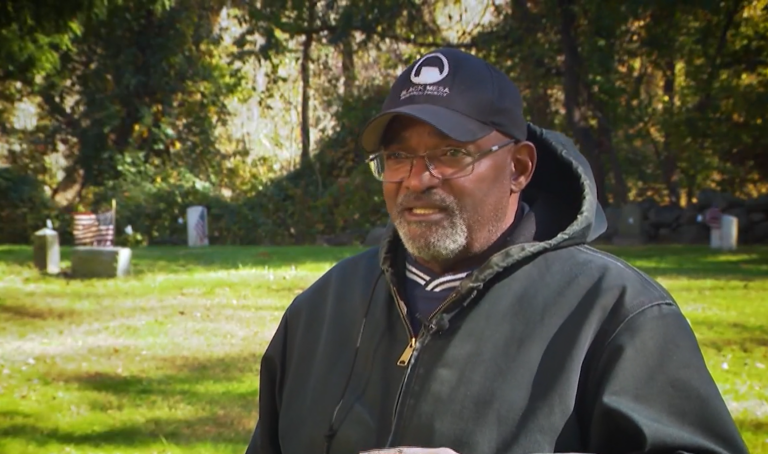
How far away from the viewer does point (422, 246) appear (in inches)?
94.9

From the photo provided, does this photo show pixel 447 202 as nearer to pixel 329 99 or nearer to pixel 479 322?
pixel 479 322

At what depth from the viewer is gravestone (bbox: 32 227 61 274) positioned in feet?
49.6

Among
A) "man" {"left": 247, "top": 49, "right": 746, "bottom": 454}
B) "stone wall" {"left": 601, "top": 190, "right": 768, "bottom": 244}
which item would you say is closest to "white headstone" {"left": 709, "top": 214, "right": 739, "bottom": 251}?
"stone wall" {"left": 601, "top": 190, "right": 768, "bottom": 244}

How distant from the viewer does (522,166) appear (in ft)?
8.29

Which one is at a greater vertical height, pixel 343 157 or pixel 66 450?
pixel 343 157

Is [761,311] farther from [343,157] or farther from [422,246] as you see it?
[343,157]

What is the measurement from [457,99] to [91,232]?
18.9 m

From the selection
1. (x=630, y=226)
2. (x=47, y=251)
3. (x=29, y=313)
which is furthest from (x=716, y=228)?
(x=29, y=313)

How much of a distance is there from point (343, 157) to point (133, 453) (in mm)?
22488

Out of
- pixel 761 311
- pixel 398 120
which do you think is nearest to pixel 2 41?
pixel 761 311

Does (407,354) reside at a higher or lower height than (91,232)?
lower

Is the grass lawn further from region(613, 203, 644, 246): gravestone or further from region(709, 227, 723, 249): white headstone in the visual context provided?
region(613, 203, 644, 246): gravestone

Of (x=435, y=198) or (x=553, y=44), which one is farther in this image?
(x=553, y=44)

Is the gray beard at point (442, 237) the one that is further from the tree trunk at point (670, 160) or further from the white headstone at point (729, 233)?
the tree trunk at point (670, 160)
